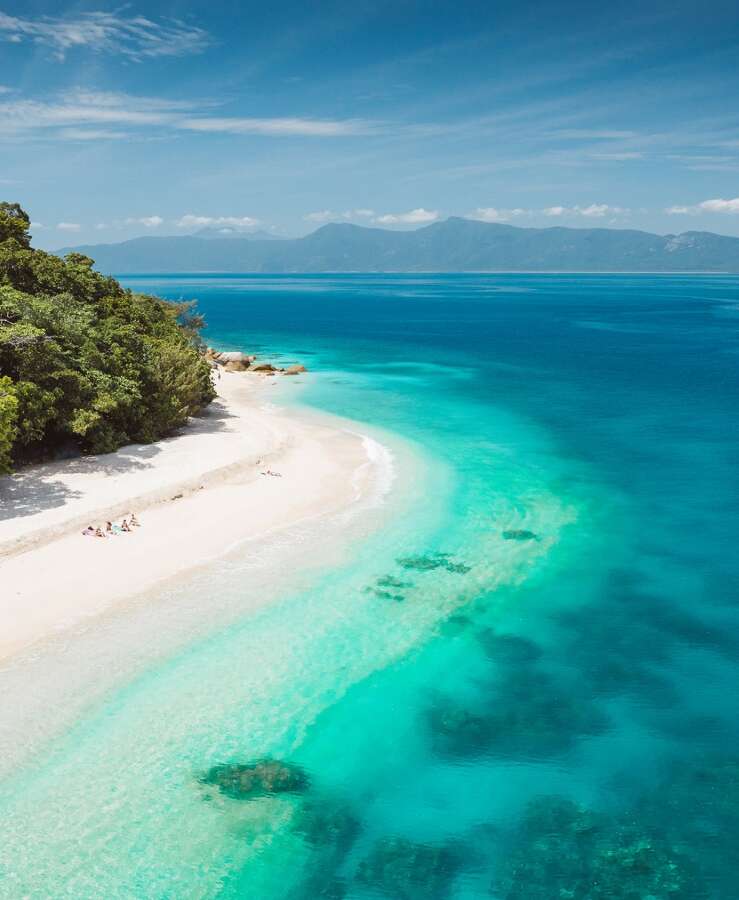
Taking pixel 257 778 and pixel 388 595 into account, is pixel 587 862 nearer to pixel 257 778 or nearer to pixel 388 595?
pixel 257 778

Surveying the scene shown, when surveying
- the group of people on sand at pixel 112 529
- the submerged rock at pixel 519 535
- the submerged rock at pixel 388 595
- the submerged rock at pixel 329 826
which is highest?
the group of people on sand at pixel 112 529

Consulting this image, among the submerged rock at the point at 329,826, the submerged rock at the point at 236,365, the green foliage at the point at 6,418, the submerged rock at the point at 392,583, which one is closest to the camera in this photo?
the submerged rock at the point at 329,826

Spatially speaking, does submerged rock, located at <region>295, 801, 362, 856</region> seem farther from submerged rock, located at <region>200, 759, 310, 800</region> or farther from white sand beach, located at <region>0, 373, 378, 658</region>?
white sand beach, located at <region>0, 373, 378, 658</region>

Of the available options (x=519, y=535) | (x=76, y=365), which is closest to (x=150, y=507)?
(x=76, y=365)

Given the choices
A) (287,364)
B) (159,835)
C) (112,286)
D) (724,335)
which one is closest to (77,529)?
(159,835)

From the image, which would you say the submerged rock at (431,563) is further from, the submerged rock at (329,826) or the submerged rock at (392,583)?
the submerged rock at (329,826)

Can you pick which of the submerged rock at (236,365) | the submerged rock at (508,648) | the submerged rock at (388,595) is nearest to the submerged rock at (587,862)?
the submerged rock at (508,648)

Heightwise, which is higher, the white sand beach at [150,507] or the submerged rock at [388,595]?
the white sand beach at [150,507]
